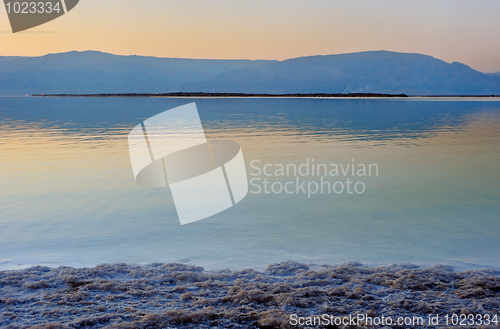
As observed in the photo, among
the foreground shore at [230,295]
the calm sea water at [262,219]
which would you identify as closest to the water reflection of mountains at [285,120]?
the calm sea water at [262,219]

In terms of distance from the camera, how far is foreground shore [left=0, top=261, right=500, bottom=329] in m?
3.43

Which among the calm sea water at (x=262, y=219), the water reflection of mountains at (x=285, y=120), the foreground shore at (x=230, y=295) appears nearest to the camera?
the foreground shore at (x=230, y=295)

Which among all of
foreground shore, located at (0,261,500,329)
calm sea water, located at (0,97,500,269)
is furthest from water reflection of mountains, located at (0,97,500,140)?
foreground shore, located at (0,261,500,329)

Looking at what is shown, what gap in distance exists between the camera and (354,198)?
298 inches

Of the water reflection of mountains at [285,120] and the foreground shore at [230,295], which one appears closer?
the foreground shore at [230,295]

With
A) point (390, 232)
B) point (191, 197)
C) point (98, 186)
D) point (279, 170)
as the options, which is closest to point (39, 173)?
point (98, 186)

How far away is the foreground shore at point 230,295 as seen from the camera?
3.43 meters

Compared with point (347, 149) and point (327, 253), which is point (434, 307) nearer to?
point (327, 253)

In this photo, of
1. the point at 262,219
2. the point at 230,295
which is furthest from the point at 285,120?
the point at 230,295

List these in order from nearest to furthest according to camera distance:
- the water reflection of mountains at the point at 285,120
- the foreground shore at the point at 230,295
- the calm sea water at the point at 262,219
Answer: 1. the foreground shore at the point at 230,295
2. the calm sea water at the point at 262,219
3. the water reflection of mountains at the point at 285,120

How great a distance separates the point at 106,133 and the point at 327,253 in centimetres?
1408

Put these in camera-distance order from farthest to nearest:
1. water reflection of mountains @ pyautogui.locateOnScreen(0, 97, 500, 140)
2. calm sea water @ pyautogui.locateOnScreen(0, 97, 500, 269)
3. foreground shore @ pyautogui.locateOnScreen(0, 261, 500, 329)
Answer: water reflection of mountains @ pyautogui.locateOnScreen(0, 97, 500, 140)
calm sea water @ pyautogui.locateOnScreen(0, 97, 500, 269)
foreground shore @ pyautogui.locateOnScreen(0, 261, 500, 329)

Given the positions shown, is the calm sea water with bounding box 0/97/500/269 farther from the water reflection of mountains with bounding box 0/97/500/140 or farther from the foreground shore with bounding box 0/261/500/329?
the water reflection of mountains with bounding box 0/97/500/140

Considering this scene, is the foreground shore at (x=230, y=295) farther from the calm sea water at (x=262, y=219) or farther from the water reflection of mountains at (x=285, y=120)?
the water reflection of mountains at (x=285, y=120)
